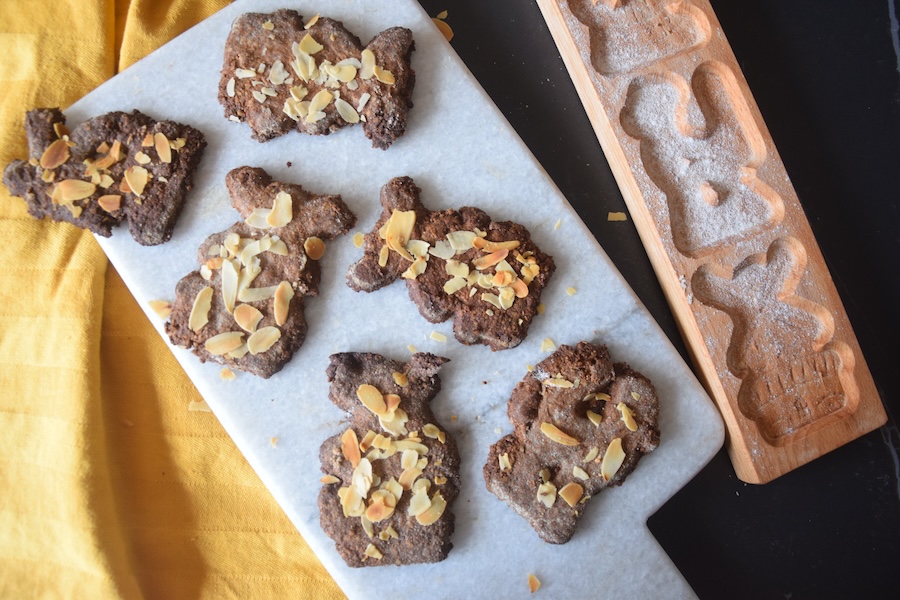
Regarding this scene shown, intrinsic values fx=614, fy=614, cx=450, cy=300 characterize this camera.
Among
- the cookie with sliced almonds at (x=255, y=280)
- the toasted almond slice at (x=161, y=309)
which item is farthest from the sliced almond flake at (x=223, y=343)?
the toasted almond slice at (x=161, y=309)

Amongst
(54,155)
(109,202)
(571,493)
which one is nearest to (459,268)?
(571,493)

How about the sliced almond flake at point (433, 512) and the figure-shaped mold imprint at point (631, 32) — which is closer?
the sliced almond flake at point (433, 512)

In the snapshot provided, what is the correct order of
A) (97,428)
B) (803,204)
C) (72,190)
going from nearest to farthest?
1. (72,190)
2. (97,428)
3. (803,204)

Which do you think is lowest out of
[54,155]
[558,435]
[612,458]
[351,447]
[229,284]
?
[612,458]

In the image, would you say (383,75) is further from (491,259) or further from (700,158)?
(700,158)

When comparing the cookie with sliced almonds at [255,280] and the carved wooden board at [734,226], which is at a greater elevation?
the cookie with sliced almonds at [255,280]

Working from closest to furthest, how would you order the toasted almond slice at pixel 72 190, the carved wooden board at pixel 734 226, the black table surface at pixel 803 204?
the toasted almond slice at pixel 72 190
the carved wooden board at pixel 734 226
the black table surface at pixel 803 204

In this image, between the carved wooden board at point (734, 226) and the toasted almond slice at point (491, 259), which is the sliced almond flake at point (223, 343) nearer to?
the toasted almond slice at point (491, 259)

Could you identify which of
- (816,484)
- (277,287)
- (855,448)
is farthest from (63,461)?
(855,448)
